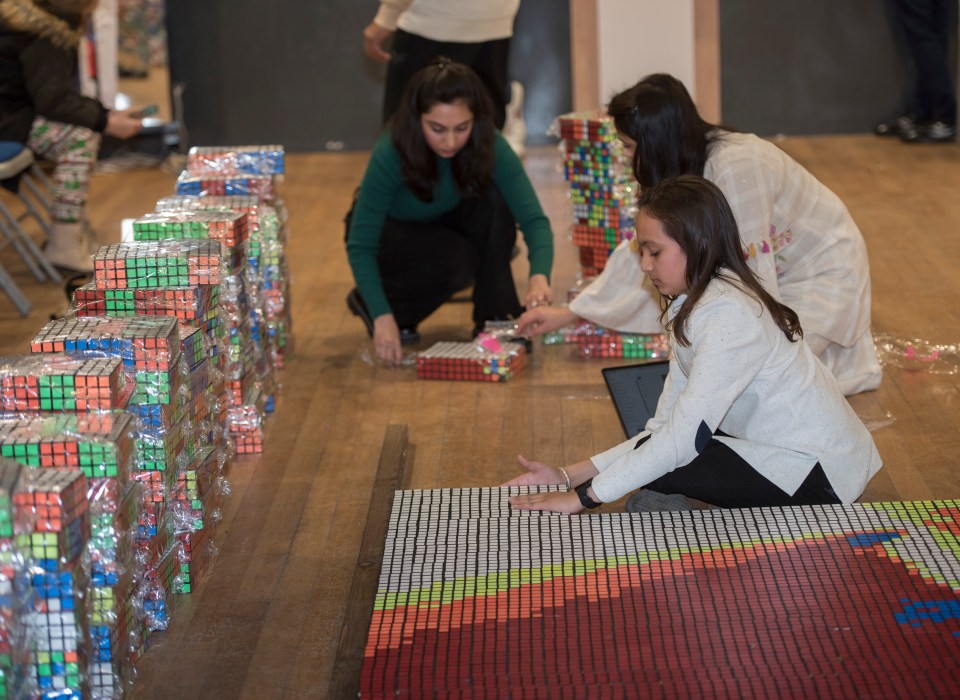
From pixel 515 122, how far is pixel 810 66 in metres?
1.75

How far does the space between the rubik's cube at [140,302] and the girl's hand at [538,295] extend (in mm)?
1263

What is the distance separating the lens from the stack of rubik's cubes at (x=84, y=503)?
1.82 metres

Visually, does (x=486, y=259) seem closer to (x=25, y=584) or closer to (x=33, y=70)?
(x=33, y=70)

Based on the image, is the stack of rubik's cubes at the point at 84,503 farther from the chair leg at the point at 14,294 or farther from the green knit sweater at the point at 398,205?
the chair leg at the point at 14,294

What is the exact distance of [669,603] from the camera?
2.09 m

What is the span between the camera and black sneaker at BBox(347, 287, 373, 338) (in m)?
4.02

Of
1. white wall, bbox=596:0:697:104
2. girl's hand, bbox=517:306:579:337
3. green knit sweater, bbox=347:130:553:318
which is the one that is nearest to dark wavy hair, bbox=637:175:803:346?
girl's hand, bbox=517:306:579:337

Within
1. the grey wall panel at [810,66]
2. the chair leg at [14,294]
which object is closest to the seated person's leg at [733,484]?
the chair leg at [14,294]

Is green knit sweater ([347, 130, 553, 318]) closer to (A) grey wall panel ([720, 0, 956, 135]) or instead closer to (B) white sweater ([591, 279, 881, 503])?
(B) white sweater ([591, 279, 881, 503])

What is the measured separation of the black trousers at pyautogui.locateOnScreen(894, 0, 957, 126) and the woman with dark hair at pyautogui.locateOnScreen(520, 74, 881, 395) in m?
4.10

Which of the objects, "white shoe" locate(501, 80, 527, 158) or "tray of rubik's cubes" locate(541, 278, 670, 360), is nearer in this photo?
"tray of rubik's cubes" locate(541, 278, 670, 360)

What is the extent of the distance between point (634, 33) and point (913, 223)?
69.3 inches

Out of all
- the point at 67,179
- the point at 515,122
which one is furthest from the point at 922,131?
the point at 67,179

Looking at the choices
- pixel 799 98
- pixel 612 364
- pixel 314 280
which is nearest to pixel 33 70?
pixel 314 280
